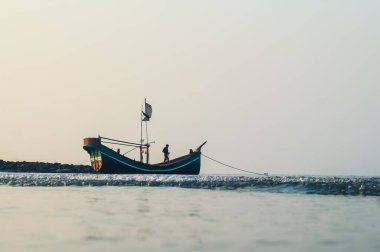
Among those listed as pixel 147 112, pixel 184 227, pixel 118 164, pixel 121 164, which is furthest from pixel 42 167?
pixel 184 227

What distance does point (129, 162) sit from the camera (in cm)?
4731

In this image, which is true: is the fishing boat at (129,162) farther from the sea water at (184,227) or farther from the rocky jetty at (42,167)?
the sea water at (184,227)

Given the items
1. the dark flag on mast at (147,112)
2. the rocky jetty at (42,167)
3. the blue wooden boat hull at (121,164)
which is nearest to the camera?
the blue wooden boat hull at (121,164)

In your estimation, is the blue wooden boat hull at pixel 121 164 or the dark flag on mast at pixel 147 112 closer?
the blue wooden boat hull at pixel 121 164

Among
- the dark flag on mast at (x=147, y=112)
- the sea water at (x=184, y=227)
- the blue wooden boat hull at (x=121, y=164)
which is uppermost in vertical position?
the dark flag on mast at (x=147, y=112)

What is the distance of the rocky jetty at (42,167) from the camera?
65688 millimetres

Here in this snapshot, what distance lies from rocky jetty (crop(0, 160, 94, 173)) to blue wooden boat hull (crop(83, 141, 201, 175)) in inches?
670

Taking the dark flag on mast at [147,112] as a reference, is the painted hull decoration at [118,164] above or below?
below

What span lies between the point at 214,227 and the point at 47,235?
273 cm

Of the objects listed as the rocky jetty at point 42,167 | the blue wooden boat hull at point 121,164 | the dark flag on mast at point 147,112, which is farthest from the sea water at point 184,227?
the rocky jetty at point 42,167

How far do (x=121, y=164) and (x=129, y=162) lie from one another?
2.40 ft

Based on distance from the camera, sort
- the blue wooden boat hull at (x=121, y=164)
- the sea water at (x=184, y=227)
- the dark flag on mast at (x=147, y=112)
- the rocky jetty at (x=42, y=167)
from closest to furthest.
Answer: the sea water at (x=184, y=227), the blue wooden boat hull at (x=121, y=164), the dark flag on mast at (x=147, y=112), the rocky jetty at (x=42, y=167)

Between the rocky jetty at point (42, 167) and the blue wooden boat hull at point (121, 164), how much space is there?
55.8ft

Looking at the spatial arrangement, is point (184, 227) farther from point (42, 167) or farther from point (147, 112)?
point (42, 167)
